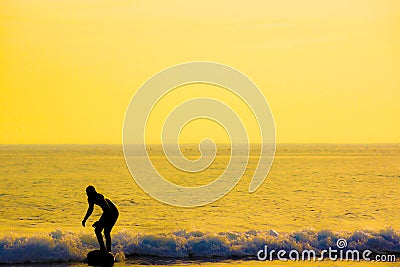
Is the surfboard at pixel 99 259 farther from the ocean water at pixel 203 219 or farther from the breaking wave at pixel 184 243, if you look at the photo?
the breaking wave at pixel 184 243

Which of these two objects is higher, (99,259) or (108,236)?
(108,236)

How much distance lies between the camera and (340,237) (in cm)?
2433

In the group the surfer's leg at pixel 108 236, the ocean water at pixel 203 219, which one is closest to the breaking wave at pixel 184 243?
the ocean water at pixel 203 219

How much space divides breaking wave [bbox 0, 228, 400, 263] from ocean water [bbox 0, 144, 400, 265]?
3 centimetres

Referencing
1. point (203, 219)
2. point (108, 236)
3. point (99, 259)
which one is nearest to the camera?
point (108, 236)

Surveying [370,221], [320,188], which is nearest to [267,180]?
[320,188]

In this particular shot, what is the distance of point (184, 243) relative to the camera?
23062mm

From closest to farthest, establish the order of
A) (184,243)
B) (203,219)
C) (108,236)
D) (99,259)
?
(108,236)
(99,259)
(184,243)
(203,219)

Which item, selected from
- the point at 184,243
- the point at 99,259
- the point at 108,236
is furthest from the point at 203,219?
the point at 108,236

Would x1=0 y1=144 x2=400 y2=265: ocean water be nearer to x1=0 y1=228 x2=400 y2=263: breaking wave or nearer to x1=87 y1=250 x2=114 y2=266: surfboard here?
x1=0 y1=228 x2=400 y2=263: breaking wave

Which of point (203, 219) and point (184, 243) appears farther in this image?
point (203, 219)

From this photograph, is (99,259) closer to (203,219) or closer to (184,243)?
(184,243)

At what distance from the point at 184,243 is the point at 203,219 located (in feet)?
22.3

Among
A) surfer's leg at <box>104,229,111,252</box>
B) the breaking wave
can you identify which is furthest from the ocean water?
surfer's leg at <box>104,229,111,252</box>
